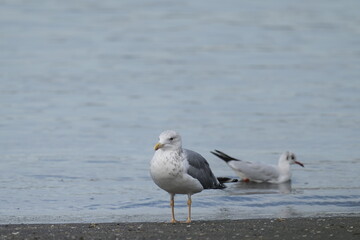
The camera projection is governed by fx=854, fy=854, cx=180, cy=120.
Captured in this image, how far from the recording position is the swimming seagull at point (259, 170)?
12627mm

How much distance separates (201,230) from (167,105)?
9.62m

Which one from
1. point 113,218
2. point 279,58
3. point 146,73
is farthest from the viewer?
point 279,58

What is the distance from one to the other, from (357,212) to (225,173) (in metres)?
3.30

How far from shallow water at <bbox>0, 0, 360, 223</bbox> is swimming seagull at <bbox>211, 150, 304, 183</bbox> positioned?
18 cm

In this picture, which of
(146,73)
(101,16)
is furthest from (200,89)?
(101,16)

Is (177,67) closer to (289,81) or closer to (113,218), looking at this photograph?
(289,81)

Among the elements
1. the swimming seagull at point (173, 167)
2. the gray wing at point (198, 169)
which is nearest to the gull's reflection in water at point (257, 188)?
the gray wing at point (198, 169)

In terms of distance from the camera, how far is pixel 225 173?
13.1 meters

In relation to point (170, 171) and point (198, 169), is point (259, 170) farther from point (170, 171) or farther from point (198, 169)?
point (170, 171)

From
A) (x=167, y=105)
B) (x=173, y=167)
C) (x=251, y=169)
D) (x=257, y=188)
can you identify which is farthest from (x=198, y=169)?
(x=167, y=105)

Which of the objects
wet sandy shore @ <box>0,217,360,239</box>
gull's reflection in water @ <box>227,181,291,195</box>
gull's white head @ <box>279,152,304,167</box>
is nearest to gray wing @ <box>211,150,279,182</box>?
gull's reflection in water @ <box>227,181,291,195</box>

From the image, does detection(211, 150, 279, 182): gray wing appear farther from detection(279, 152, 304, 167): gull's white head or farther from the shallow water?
detection(279, 152, 304, 167): gull's white head

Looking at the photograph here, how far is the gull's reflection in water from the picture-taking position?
11.9m

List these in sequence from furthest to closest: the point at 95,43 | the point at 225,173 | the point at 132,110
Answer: the point at 95,43 < the point at 132,110 < the point at 225,173
